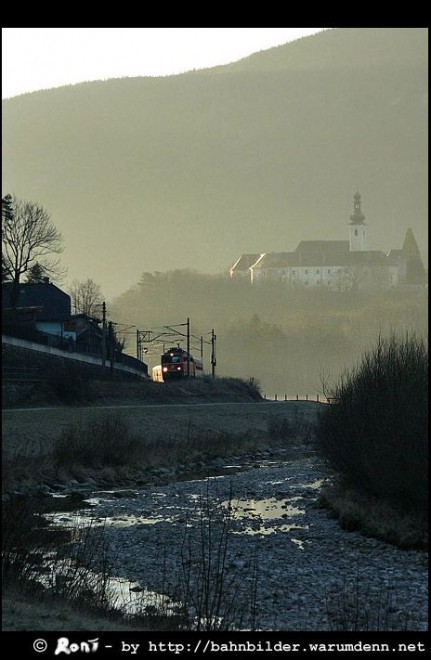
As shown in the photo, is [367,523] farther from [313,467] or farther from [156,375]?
[156,375]

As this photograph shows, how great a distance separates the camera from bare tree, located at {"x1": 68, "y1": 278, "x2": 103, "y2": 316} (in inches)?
6330

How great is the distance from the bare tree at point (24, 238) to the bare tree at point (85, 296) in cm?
4688

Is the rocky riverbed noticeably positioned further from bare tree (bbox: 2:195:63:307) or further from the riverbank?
bare tree (bbox: 2:195:63:307)

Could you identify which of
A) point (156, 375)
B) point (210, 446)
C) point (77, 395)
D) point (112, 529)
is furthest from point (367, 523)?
point (156, 375)

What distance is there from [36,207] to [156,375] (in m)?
22.1

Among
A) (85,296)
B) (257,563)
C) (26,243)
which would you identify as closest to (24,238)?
(26,243)

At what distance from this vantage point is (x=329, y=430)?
41.6m

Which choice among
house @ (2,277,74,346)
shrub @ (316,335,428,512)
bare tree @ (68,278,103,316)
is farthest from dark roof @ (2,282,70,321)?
shrub @ (316,335,428,512)

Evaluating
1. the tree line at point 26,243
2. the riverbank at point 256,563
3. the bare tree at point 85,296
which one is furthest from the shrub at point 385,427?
the bare tree at point 85,296

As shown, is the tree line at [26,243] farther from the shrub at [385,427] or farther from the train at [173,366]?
the shrub at [385,427]

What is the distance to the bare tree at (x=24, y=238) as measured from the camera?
102m

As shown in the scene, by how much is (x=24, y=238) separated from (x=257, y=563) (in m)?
82.6

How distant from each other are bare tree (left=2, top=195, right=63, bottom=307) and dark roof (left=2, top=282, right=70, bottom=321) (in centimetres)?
219

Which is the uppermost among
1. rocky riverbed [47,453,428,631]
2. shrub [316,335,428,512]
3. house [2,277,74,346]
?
house [2,277,74,346]
